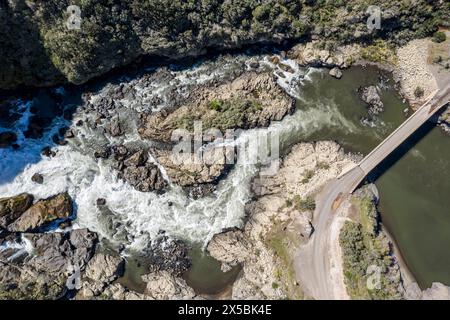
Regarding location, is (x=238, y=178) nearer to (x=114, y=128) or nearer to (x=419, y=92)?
(x=114, y=128)

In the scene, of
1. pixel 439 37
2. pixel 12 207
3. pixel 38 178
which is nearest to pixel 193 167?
pixel 38 178

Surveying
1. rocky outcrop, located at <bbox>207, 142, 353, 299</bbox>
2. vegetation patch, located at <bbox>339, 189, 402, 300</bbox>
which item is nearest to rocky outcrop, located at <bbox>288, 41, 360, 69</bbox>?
rocky outcrop, located at <bbox>207, 142, 353, 299</bbox>

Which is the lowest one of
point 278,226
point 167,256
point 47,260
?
point 167,256

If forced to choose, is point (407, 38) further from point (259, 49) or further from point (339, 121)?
point (259, 49)

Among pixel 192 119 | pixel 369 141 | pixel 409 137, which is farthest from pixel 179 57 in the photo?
pixel 409 137

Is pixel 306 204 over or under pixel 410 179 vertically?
over

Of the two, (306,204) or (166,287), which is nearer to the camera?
(306,204)

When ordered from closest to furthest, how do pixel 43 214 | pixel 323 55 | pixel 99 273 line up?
pixel 43 214
pixel 99 273
pixel 323 55

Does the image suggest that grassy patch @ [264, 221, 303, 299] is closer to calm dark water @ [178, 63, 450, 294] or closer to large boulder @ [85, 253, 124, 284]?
calm dark water @ [178, 63, 450, 294]
